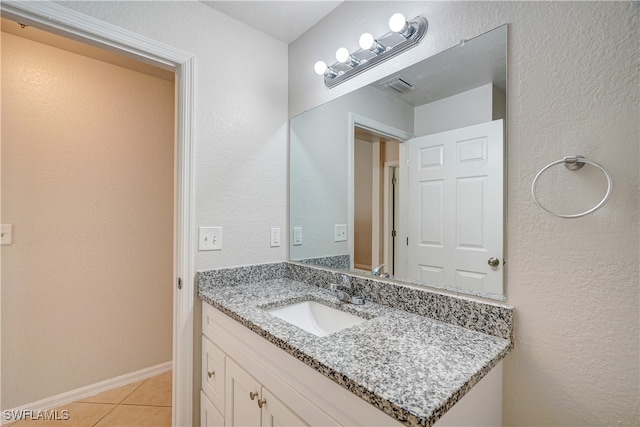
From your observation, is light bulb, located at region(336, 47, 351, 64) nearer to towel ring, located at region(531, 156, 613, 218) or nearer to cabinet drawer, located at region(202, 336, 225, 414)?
towel ring, located at region(531, 156, 613, 218)

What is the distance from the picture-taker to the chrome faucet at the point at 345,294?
1260mm

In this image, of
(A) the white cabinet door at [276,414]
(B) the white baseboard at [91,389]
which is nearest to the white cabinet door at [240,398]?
(A) the white cabinet door at [276,414]

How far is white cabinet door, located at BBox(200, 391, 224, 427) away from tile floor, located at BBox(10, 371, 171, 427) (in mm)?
524

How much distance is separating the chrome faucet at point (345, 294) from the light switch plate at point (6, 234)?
6.19 ft

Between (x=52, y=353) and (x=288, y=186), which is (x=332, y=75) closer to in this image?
(x=288, y=186)

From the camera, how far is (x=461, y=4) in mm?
1048

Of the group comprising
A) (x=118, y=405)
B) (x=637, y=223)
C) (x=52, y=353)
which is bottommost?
(x=118, y=405)

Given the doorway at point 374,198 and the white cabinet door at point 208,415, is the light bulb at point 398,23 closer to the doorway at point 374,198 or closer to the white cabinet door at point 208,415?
the doorway at point 374,198

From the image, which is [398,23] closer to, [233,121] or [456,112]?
[456,112]

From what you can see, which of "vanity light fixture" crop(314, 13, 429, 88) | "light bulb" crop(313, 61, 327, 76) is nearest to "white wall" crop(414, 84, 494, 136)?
"vanity light fixture" crop(314, 13, 429, 88)

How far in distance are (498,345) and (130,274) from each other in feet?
7.47

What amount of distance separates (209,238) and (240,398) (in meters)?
0.74

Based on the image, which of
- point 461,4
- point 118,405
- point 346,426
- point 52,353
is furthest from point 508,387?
point 52,353

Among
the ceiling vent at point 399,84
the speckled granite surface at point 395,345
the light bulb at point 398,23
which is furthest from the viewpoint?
the ceiling vent at point 399,84
